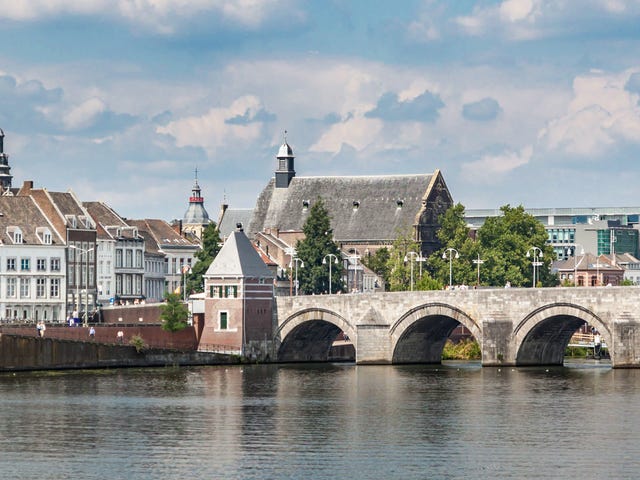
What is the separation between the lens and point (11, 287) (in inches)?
5896

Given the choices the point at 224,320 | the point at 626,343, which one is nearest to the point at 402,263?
the point at 224,320

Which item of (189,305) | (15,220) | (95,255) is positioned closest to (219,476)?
(189,305)

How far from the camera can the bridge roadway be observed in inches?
4567

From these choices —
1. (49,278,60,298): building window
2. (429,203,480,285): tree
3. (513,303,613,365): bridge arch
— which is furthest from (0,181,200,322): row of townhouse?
(513,303,613,365): bridge arch

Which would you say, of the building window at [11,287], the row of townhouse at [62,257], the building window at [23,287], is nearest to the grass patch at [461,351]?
the row of townhouse at [62,257]

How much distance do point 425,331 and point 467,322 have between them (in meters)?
8.10

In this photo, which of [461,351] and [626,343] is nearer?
[626,343]

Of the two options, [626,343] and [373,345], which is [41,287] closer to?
[373,345]

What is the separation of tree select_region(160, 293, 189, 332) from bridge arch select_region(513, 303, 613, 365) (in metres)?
27.8

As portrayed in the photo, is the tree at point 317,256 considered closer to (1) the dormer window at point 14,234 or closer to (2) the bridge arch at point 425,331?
(1) the dormer window at point 14,234

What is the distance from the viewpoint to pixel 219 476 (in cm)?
6166

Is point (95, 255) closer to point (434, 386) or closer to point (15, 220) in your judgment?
point (15, 220)

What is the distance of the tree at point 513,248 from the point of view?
568 ft

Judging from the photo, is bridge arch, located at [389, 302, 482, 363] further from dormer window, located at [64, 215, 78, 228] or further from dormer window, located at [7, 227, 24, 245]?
dormer window, located at [64, 215, 78, 228]
